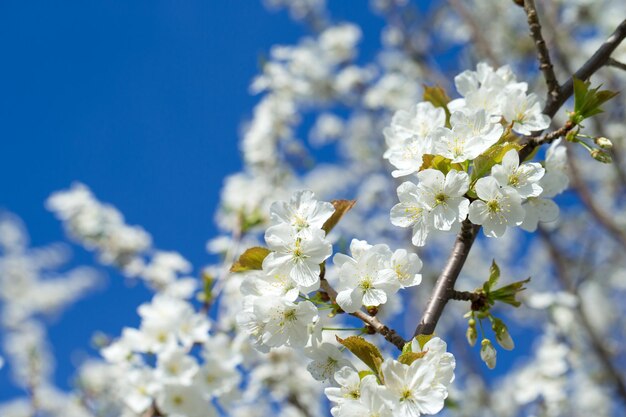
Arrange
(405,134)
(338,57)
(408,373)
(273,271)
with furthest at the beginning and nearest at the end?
1. (338,57)
2. (405,134)
3. (273,271)
4. (408,373)

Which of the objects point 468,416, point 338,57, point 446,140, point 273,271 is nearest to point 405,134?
point 446,140

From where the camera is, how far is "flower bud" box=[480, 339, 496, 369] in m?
1.49

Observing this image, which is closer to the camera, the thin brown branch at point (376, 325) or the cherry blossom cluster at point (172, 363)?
the thin brown branch at point (376, 325)

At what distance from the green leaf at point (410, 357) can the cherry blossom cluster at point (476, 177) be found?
30cm

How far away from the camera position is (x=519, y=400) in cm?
380

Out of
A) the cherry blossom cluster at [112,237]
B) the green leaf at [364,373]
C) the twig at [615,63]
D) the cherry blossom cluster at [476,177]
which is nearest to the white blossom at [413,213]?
the cherry blossom cluster at [476,177]

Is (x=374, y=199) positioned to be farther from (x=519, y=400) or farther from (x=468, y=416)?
(x=519, y=400)

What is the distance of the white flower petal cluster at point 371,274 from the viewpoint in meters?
1.41

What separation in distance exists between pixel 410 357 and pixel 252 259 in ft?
1.54

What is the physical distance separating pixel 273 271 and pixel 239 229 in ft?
7.27

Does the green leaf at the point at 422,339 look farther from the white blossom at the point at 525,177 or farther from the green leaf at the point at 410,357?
the white blossom at the point at 525,177

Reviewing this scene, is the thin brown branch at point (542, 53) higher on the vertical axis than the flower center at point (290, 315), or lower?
higher

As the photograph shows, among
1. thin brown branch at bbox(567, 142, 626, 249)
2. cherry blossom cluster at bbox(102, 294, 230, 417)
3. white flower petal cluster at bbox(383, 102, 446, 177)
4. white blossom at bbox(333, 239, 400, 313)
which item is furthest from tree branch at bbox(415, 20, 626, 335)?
thin brown branch at bbox(567, 142, 626, 249)

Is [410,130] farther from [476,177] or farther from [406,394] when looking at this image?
[406,394]
